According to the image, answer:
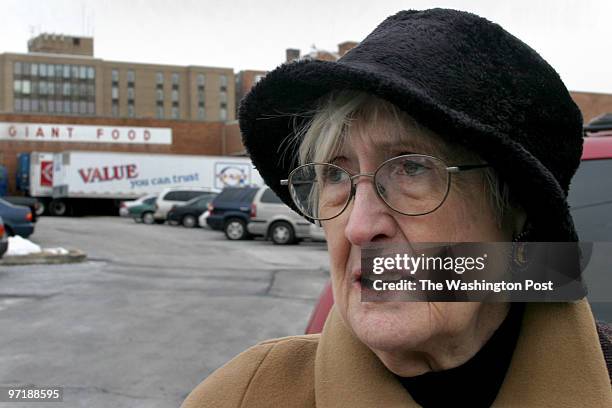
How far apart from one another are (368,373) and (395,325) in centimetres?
16

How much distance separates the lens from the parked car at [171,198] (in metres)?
27.3

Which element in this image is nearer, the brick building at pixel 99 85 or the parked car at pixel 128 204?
the parked car at pixel 128 204

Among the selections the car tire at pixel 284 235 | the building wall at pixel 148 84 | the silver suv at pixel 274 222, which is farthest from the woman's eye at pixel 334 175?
the building wall at pixel 148 84

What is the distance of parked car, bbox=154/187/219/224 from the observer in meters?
27.3

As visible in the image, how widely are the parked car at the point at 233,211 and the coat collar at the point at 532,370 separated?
18.3 metres

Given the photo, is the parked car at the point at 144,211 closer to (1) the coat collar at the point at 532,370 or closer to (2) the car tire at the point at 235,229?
(2) the car tire at the point at 235,229

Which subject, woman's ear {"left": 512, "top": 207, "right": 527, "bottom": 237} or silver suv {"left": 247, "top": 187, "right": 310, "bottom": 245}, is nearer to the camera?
woman's ear {"left": 512, "top": 207, "right": 527, "bottom": 237}

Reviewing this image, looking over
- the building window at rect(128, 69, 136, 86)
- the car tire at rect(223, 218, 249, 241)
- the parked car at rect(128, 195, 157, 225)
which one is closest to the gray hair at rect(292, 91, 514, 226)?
the car tire at rect(223, 218, 249, 241)

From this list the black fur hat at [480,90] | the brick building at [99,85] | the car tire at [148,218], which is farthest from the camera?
the brick building at [99,85]

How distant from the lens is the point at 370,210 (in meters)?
1.20

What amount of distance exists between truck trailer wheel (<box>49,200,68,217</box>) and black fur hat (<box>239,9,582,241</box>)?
35.4m

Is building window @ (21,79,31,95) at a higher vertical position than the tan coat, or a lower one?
higher

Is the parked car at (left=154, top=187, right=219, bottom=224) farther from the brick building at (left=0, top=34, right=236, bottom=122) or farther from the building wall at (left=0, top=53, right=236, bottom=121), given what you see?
the building wall at (left=0, top=53, right=236, bottom=121)

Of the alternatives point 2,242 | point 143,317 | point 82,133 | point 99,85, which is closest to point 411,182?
point 143,317
